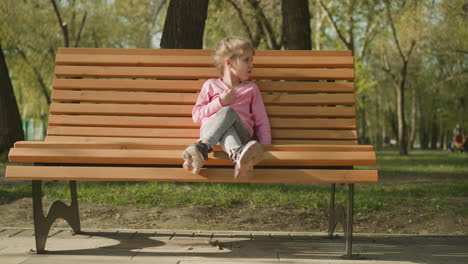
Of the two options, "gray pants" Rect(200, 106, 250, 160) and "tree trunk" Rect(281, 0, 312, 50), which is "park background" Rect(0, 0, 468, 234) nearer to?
"tree trunk" Rect(281, 0, 312, 50)

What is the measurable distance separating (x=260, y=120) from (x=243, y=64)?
17.4 inches

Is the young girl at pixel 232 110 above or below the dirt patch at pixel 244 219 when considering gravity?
above

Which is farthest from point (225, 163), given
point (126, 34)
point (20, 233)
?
point (126, 34)

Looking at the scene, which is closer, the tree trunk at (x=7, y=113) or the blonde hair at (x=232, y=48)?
the blonde hair at (x=232, y=48)

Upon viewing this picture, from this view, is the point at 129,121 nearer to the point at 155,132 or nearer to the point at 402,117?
the point at 155,132

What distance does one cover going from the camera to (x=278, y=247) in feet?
14.9

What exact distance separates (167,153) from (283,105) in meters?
1.32

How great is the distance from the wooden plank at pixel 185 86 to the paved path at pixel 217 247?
123 cm

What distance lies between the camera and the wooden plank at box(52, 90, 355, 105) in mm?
4797

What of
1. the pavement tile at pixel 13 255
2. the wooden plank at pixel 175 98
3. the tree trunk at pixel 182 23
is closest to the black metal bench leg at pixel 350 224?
the wooden plank at pixel 175 98

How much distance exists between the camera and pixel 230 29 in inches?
781

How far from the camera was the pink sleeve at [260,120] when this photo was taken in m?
4.43

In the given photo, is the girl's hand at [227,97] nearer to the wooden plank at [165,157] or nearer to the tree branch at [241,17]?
the wooden plank at [165,157]

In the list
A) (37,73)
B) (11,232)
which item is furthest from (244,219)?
(37,73)
